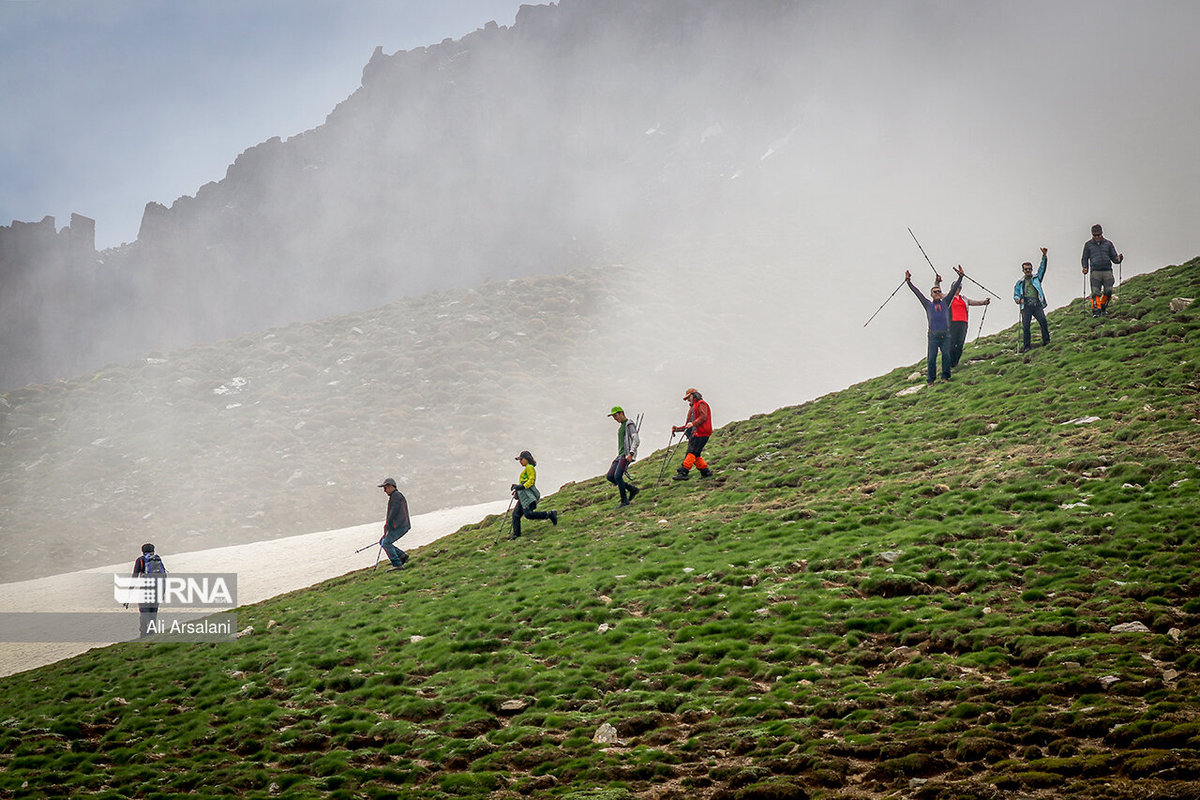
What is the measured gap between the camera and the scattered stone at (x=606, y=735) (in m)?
12.3

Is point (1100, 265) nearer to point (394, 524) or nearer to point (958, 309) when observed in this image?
point (958, 309)

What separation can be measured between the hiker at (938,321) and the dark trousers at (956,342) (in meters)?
0.27

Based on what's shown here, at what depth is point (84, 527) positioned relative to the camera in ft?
260

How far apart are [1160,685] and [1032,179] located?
172 meters

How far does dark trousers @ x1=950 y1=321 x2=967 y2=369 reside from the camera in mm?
31109

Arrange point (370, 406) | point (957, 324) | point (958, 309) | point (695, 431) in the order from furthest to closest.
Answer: point (370, 406)
point (957, 324)
point (958, 309)
point (695, 431)

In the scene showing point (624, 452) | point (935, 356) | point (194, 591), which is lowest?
point (194, 591)

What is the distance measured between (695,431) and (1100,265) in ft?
51.1

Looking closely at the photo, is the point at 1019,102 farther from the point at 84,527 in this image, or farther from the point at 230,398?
the point at 84,527

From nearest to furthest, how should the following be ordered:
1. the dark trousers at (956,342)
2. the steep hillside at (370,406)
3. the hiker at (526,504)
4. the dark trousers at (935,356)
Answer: the hiker at (526,504)
the dark trousers at (935,356)
the dark trousers at (956,342)
the steep hillside at (370,406)

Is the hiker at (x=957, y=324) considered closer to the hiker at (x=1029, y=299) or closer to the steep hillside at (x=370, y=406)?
the hiker at (x=1029, y=299)

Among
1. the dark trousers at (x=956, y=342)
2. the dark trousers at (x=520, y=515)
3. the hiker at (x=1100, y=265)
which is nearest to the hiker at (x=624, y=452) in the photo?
the dark trousers at (x=520, y=515)

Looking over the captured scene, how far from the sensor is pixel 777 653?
46.3 feet

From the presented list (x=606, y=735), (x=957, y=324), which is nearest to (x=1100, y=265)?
(x=957, y=324)
